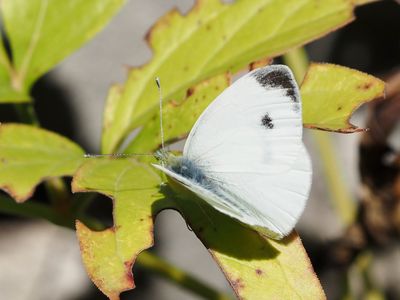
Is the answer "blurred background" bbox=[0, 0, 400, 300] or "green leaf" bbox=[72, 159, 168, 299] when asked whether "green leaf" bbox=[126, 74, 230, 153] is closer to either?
"green leaf" bbox=[72, 159, 168, 299]

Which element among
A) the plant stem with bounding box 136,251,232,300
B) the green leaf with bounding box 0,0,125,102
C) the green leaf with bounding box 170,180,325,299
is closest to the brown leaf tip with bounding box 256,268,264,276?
the green leaf with bounding box 170,180,325,299

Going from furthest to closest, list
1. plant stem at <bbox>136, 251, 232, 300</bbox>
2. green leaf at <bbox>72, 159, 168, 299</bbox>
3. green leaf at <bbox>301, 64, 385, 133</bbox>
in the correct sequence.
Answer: plant stem at <bbox>136, 251, 232, 300</bbox>, green leaf at <bbox>301, 64, 385, 133</bbox>, green leaf at <bbox>72, 159, 168, 299</bbox>

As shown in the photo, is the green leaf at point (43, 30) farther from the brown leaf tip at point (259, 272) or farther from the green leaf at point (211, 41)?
the brown leaf tip at point (259, 272)

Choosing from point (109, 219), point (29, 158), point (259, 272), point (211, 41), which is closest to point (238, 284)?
point (259, 272)

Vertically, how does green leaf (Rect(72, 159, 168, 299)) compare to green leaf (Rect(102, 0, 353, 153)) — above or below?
below

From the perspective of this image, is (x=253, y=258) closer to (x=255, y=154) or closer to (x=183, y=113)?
(x=255, y=154)

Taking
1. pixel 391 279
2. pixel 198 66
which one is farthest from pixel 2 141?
pixel 391 279


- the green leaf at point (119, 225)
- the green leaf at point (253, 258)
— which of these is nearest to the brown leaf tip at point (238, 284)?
the green leaf at point (253, 258)
